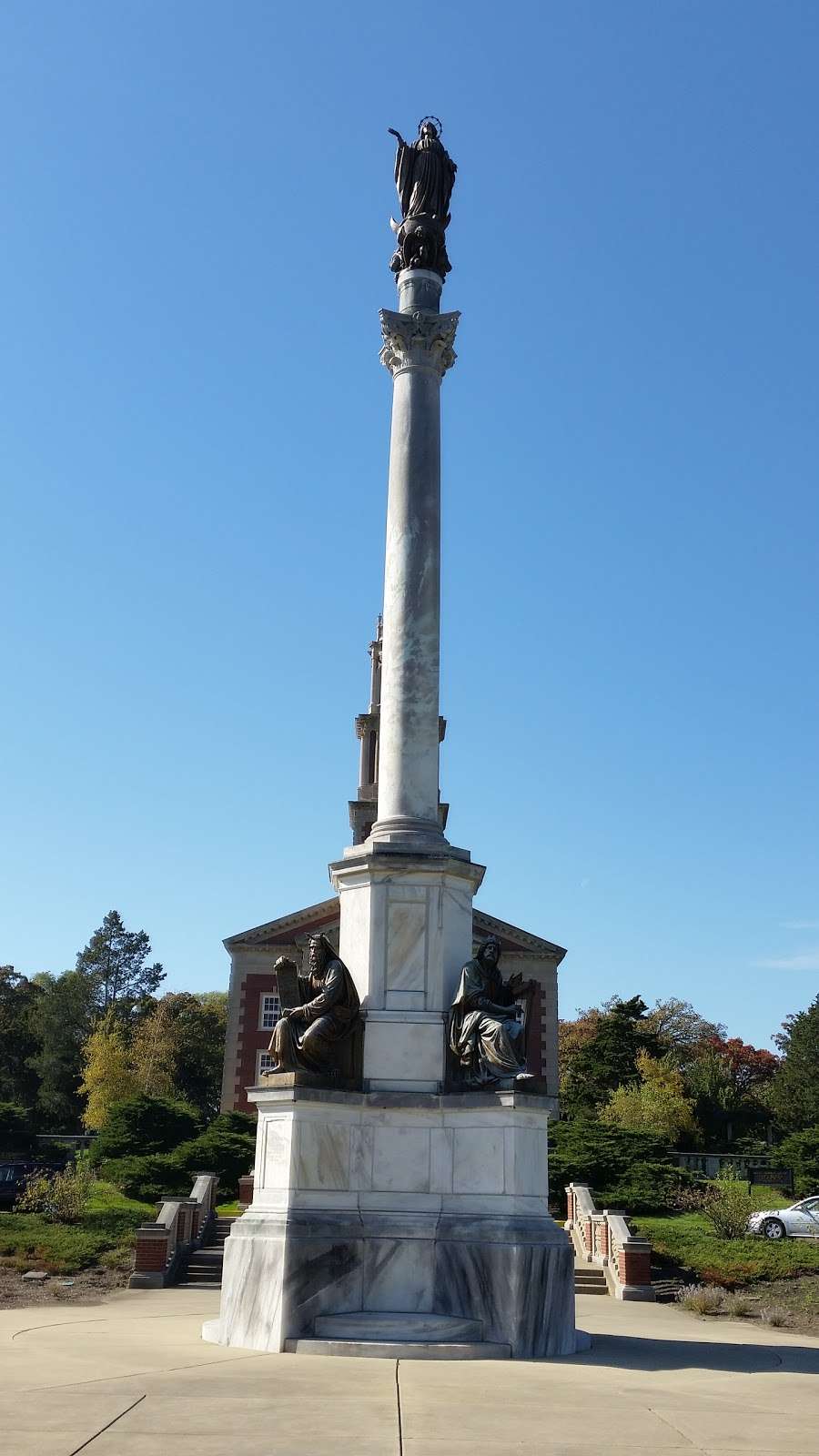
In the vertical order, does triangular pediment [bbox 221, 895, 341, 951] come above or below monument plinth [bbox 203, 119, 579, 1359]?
above

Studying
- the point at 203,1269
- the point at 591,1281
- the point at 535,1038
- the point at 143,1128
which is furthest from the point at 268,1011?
the point at 591,1281

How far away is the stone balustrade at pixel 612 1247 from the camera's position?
2322 centimetres

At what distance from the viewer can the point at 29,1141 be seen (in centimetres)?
5406

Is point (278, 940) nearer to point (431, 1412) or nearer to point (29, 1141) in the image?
point (29, 1141)

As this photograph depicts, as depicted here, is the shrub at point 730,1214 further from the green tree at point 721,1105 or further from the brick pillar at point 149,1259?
the green tree at point 721,1105

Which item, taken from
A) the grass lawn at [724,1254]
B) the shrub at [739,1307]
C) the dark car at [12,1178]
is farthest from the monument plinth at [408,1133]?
the dark car at [12,1178]

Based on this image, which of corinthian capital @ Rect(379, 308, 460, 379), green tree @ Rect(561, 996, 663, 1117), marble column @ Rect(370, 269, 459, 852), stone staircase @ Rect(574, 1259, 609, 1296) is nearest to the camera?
marble column @ Rect(370, 269, 459, 852)

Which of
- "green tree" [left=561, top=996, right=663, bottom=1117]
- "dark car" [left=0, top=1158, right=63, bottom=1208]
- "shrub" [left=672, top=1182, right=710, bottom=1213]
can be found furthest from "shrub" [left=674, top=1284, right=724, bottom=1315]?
"green tree" [left=561, top=996, right=663, bottom=1117]

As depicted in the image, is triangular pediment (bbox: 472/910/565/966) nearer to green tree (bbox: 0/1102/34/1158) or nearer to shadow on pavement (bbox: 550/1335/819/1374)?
green tree (bbox: 0/1102/34/1158)

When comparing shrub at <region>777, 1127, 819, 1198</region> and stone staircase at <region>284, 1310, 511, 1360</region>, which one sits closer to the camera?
stone staircase at <region>284, 1310, 511, 1360</region>

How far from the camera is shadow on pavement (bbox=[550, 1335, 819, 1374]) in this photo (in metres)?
12.5

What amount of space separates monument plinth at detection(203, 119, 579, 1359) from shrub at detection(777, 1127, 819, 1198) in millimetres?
31894

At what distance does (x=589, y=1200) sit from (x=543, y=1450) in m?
23.2

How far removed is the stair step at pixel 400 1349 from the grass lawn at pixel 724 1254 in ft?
43.0
